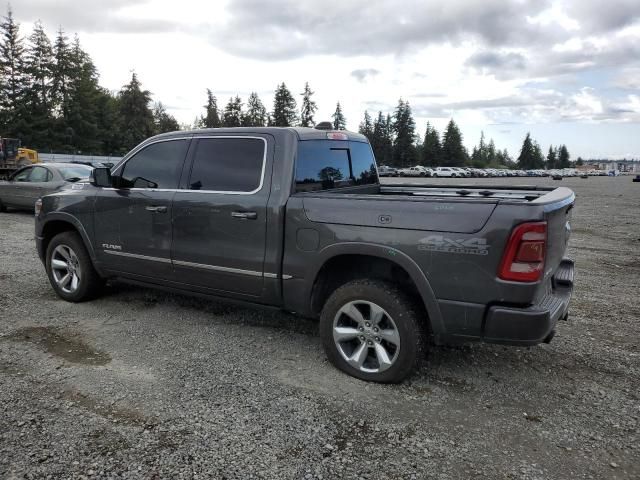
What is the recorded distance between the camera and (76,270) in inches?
216

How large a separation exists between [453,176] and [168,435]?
68.5 metres

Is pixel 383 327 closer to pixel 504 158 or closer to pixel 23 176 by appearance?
pixel 23 176

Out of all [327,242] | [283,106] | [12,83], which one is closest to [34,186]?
[327,242]

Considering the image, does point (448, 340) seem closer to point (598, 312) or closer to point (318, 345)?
point (318, 345)

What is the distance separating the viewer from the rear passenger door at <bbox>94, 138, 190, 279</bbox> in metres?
4.67

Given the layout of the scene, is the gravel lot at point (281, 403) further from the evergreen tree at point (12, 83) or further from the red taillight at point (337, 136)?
the evergreen tree at point (12, 83)

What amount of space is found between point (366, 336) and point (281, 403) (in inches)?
31.3

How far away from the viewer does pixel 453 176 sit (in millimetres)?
67812

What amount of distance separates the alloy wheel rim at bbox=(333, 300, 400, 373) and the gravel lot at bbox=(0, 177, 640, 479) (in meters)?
0.21

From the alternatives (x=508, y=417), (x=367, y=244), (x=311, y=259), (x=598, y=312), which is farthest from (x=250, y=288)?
(x=598, y=312)

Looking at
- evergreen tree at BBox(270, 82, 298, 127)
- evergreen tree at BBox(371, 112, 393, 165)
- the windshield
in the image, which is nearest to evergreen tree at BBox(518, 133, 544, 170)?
evergreen tree at BBox(371, 112, 393, 165)

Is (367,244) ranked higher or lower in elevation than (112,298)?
higher

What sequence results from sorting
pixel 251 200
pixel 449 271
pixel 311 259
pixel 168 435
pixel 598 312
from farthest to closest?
pixel 598 312 → pixel 251 200 → pixel 311 259 → pixel 449 271 → pixel 168 435

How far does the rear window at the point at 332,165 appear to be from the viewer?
164 inches
